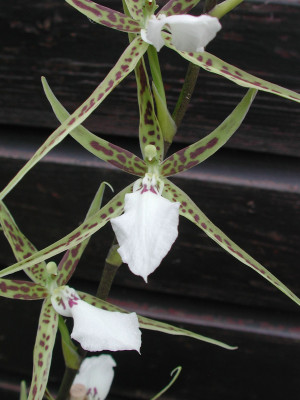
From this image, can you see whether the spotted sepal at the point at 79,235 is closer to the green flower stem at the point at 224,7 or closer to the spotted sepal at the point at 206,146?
the spotted sepal at the point at 206,146

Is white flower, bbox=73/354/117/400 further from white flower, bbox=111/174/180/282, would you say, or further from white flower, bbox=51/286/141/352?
white flower, bbox=111/174/180/282

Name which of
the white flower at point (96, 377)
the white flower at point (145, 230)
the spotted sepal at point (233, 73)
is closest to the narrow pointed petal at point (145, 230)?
the white flower at point (145, 230)

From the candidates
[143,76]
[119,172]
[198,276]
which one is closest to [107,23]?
[143,76]

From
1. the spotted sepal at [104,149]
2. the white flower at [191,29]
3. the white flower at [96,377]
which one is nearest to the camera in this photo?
the white flower at [191,29]

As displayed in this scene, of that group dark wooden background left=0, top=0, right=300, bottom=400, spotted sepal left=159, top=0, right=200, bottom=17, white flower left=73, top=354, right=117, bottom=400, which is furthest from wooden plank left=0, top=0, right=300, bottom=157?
white flower left=73, top=354, right=117, bottom=400

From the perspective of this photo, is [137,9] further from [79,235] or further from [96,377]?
[96,377]

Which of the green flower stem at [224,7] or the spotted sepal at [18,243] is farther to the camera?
the spotted sepal at [18,243]

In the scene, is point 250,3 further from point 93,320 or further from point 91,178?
point 93,320
